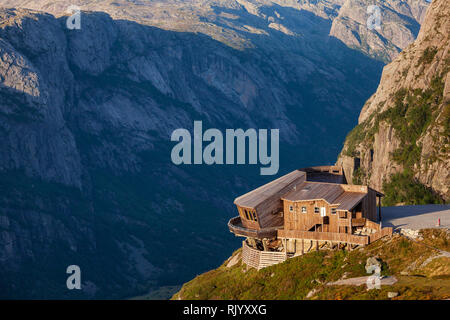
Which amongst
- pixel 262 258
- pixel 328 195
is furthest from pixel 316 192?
pixel 262 258

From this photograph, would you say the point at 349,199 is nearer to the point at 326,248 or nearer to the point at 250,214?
the point at 326,248

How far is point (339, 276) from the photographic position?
102 m

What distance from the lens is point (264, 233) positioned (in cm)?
11925

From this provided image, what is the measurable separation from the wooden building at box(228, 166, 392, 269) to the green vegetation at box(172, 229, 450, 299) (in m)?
2.46

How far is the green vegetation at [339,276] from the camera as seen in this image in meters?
89.2

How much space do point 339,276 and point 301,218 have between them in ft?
60.4

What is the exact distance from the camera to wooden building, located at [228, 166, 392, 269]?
11326 cm

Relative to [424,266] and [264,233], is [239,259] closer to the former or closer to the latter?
[264,233]

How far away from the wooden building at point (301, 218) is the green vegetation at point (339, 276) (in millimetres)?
2460
